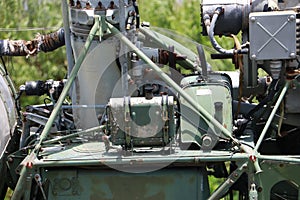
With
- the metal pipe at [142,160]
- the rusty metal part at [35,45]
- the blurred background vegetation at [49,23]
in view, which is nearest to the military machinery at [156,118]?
the metal pipe at [142,160]

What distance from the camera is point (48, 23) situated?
15117 mm

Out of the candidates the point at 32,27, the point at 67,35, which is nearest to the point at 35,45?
the point at 67,35

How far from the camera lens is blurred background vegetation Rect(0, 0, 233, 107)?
1452cm

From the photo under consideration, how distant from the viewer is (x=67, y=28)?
25.5ft

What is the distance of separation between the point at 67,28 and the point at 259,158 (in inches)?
76.7

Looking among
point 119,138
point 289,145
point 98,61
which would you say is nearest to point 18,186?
point 119,138

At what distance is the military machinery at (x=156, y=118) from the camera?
7059mm

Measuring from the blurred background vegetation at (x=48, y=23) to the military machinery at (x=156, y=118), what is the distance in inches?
229

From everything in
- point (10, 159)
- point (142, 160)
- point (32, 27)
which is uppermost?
point (32, 27)

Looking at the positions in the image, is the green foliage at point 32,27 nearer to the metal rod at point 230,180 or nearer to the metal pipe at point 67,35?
the metal pipe at point 67,35

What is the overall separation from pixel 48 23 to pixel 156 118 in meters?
8.36

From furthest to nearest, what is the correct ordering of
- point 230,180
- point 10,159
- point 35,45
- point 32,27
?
point 32,27 → point 35,45 → point 10,159 → point 230,180

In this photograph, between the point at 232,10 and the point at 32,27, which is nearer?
the point at 232,10

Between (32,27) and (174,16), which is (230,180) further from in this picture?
(174,16)
